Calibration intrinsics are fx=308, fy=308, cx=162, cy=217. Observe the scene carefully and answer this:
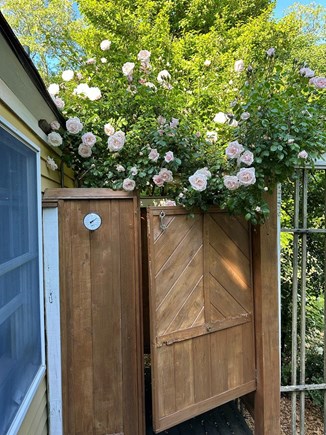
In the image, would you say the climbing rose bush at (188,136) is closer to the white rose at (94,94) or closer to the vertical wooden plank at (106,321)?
the white rose at (94,94)

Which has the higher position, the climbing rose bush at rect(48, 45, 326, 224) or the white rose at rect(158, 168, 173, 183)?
the climbing rose bush at rect(48, 45, 326, 224)

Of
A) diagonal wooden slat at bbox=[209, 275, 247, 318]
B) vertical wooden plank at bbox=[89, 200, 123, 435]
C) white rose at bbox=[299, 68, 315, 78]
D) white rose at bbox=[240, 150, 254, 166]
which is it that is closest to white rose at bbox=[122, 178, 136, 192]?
vertical wooden plank at bbox=[89, 200, 123, 435]

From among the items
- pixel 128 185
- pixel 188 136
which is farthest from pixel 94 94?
pixel 128 185

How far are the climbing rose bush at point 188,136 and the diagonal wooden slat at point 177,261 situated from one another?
22 centimetres

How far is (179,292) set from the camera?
7.23 feet

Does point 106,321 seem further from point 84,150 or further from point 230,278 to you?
point 84,150

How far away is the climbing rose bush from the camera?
80.7 inches

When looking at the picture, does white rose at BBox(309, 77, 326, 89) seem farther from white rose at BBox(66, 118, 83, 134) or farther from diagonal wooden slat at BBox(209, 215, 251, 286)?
white rose at BBox(66, 118, 83, 134)

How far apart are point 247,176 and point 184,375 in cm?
146

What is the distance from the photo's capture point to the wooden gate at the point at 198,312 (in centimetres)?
211

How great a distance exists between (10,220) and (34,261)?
1.66ft

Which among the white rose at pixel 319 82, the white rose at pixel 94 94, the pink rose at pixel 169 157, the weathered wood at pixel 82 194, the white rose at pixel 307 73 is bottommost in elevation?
the weathered wood at pixel 82 194

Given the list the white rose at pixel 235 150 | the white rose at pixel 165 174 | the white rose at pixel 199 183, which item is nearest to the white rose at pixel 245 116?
A: the white rose at pixel 235 150

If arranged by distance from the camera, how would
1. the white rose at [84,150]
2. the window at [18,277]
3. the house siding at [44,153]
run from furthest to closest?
the white rose at [84,150], the house siding at [44,153], the window at [18,277]
